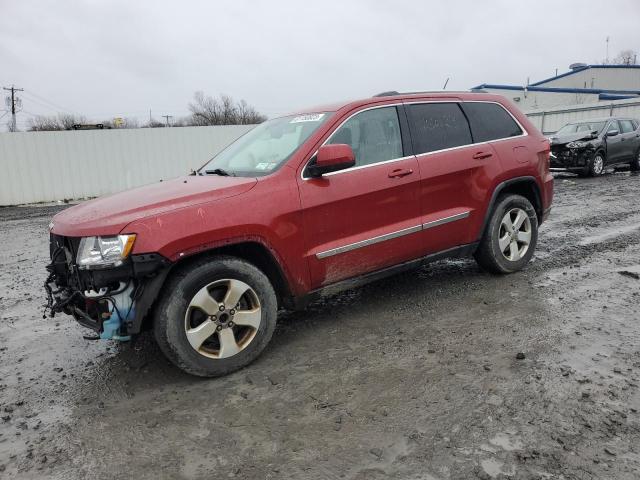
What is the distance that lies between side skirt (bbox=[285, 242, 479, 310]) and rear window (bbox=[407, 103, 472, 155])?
0.93 m

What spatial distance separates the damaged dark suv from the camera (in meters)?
13.3

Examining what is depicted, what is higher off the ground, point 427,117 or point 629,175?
point 427,117

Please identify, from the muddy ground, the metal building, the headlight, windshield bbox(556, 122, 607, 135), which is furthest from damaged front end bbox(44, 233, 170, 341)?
the metal building

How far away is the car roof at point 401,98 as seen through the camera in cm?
399

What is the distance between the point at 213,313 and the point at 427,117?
2.58 m

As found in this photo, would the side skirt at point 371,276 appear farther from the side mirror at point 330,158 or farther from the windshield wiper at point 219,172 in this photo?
the windshield wiper at point 219,172

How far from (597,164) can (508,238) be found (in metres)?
10.7

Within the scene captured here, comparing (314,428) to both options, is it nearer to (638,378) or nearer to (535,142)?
(638,378)

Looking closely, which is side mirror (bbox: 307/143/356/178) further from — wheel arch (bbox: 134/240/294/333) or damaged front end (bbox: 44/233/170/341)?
damaged front end (bbox: 44/233/170/341)

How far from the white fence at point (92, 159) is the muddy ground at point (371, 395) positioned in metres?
12.9

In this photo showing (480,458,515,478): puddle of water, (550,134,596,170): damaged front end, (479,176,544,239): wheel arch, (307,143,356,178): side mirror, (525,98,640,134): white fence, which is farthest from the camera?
(525,98,640,134): white fence

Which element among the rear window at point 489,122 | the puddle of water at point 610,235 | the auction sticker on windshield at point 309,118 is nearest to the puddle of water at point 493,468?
the auction sticker on windshield at point 309,118

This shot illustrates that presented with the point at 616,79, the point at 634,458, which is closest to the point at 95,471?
the point at 634,458

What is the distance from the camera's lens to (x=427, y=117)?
171 inches
